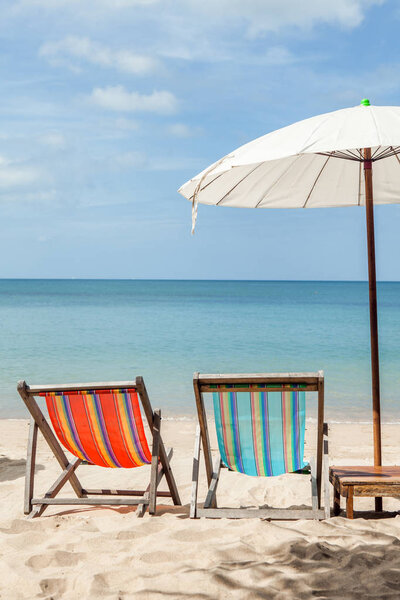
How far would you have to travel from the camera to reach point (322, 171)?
4.43 m

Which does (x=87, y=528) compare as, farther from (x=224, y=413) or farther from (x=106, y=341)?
(x=106, y=341)

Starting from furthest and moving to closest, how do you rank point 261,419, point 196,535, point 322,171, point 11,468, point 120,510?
point 11,468, point 322,171, point 120,510, point 261,419, point 196,535

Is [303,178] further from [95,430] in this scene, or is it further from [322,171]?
[95,430]

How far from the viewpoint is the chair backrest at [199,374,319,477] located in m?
3.06

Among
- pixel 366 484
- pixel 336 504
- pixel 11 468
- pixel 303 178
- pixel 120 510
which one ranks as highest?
pixel 303 178

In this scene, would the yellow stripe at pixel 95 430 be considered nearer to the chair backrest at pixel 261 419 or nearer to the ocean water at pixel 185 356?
the chair backrest at pixel 261 419

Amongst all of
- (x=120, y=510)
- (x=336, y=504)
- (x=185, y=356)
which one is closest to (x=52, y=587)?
(x=120, y=510)

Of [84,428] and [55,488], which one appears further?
[55,488]

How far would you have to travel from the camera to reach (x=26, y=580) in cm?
244

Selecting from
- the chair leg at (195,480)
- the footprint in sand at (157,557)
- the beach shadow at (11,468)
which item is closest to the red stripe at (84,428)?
the chair leg at (195,480)

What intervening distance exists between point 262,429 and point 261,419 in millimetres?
74

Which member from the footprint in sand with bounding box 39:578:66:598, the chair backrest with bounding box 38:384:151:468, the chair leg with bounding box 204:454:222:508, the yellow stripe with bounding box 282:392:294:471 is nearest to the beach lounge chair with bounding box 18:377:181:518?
the chair backrest with bounding box 38:384:151:468

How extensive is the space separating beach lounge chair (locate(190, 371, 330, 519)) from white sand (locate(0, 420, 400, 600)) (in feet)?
0.27

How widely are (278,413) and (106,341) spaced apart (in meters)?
17.1
